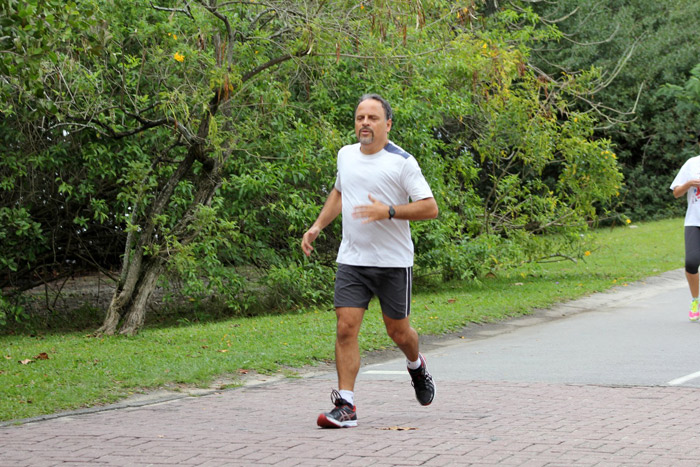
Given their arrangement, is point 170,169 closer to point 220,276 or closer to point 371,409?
point 220,276

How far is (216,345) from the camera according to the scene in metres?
10.4

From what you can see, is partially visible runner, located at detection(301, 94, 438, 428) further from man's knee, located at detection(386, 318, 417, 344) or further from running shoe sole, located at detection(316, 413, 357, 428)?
running shoe sole, located at detection(316, 413, 357, 428)

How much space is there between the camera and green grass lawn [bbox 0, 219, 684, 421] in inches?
311

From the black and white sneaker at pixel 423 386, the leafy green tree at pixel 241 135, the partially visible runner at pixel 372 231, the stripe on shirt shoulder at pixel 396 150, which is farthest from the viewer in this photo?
the leafy green tree at pixel 241 135

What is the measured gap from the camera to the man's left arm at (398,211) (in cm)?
620

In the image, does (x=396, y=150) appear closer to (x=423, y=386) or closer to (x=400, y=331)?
(x=400, y=331)

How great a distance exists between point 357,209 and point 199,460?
1913 mm

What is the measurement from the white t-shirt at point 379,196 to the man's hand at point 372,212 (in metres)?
0.22

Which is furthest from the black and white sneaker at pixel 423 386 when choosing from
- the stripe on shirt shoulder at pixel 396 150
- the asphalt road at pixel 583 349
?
the stripe on shirt shoulder at pixel 396 150

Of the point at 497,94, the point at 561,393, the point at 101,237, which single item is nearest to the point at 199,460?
the point at 561,393

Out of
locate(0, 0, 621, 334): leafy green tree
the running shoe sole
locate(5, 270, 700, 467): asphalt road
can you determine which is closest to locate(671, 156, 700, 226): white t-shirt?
locate(5, 270, 700, 467): asphalt road

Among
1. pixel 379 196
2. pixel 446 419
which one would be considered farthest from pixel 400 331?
pixel 379 196

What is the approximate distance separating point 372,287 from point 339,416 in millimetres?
935

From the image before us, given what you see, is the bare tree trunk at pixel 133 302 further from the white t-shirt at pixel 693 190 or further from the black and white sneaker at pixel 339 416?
the white t-shirt at pixel 693 190
